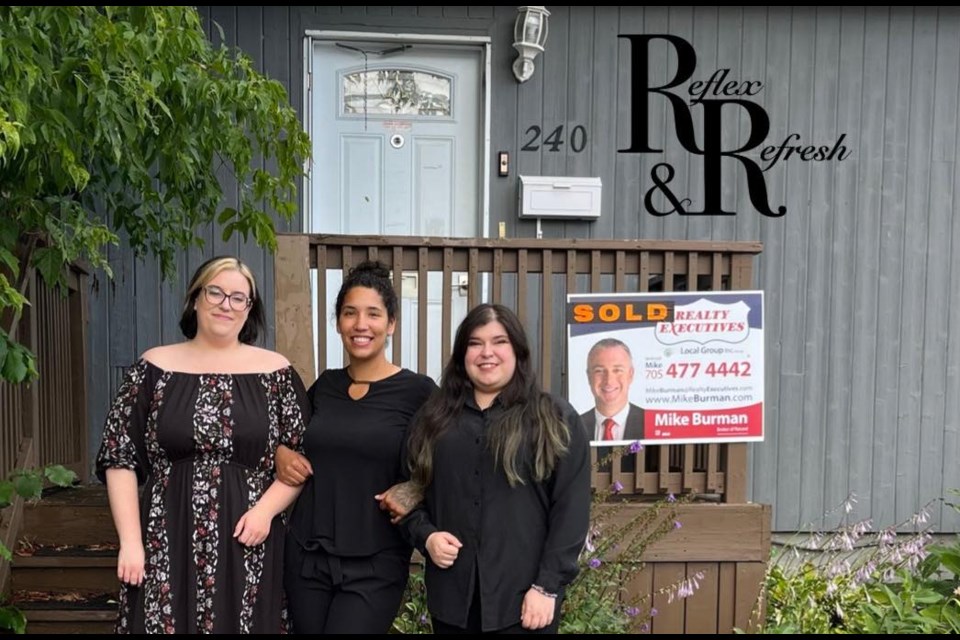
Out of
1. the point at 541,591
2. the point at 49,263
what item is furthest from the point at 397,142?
the point at 541,591

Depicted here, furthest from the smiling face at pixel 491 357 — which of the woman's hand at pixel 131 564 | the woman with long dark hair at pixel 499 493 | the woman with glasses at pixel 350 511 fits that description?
the woman's hand at pixel 131 564

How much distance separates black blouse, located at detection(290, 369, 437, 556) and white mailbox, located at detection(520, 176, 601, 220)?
9.66 ft

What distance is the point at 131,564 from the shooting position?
2.14m

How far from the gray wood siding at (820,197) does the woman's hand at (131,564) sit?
306 cm

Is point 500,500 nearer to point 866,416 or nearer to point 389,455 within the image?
point 389,455

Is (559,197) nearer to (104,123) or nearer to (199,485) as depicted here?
(104,123)

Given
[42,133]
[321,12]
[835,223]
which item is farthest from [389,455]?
[835,223]

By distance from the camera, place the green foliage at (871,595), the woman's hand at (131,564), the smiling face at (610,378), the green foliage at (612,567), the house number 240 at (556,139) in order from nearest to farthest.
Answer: the woman's hand at (131,564) < the green foliage at (612,567) < the green foliage at (871,595) < the smiling face at (610,378) < the house number 240 at (556,139)

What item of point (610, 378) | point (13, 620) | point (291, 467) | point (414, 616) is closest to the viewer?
point (291, 467)

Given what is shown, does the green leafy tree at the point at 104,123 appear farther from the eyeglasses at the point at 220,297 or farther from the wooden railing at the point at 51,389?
the eyeglasses at the point at 220,297

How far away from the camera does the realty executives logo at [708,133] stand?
203 inches

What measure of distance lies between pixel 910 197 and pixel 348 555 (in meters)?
4.57

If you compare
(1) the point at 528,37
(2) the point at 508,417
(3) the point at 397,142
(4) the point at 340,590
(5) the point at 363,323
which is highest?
(1) the point at 528,37

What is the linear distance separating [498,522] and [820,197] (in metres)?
3.99
